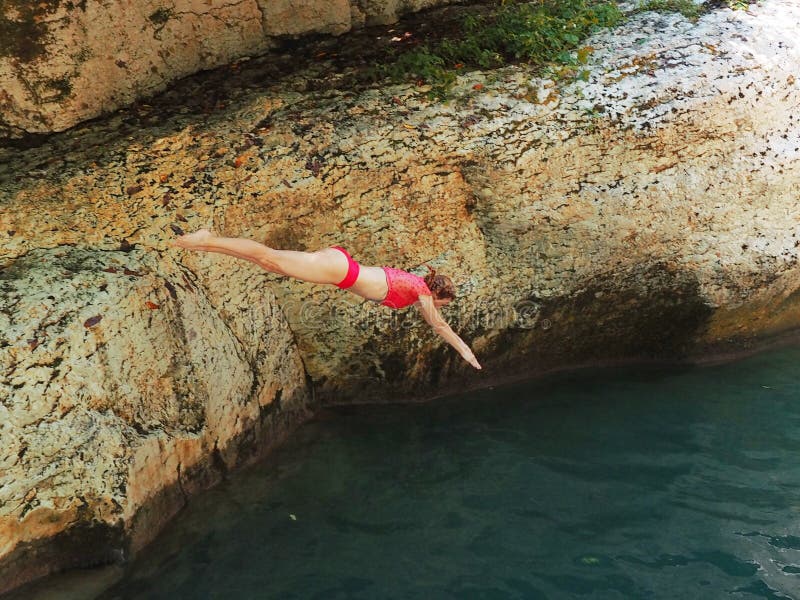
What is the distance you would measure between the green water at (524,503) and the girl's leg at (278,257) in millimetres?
2192

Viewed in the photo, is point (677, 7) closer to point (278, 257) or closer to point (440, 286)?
point (440, 286)

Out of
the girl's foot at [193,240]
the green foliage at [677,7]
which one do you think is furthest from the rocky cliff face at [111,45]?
the green foliage at [677,7]

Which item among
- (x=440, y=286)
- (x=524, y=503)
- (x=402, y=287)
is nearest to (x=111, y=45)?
Answer: (x=402, y=287)

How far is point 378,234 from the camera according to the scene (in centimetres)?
910

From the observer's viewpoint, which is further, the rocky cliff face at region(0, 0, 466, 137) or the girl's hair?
the rocky cliff face at region(0, 0, 466, 137)

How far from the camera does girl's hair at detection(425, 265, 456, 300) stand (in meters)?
7.91

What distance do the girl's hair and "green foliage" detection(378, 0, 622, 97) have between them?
2.59 metres

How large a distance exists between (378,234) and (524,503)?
3.20m

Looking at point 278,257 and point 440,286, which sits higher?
point 278,257

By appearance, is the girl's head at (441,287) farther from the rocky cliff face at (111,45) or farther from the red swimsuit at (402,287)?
the rocky cliff face at (111,45)

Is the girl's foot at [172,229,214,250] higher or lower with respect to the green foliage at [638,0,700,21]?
lower

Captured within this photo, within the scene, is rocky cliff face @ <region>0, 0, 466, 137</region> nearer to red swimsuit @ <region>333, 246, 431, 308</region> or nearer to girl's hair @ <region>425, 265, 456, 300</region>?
red swimsuit @ <region>333, 246, 431, 308</region>

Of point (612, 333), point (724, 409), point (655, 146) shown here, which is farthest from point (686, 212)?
point (724, 409)

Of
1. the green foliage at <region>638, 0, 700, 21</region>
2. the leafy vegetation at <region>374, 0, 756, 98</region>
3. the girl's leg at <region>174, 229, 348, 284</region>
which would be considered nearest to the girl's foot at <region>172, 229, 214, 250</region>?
the girl's leg at <region>174, 229, 348, 284</region>
